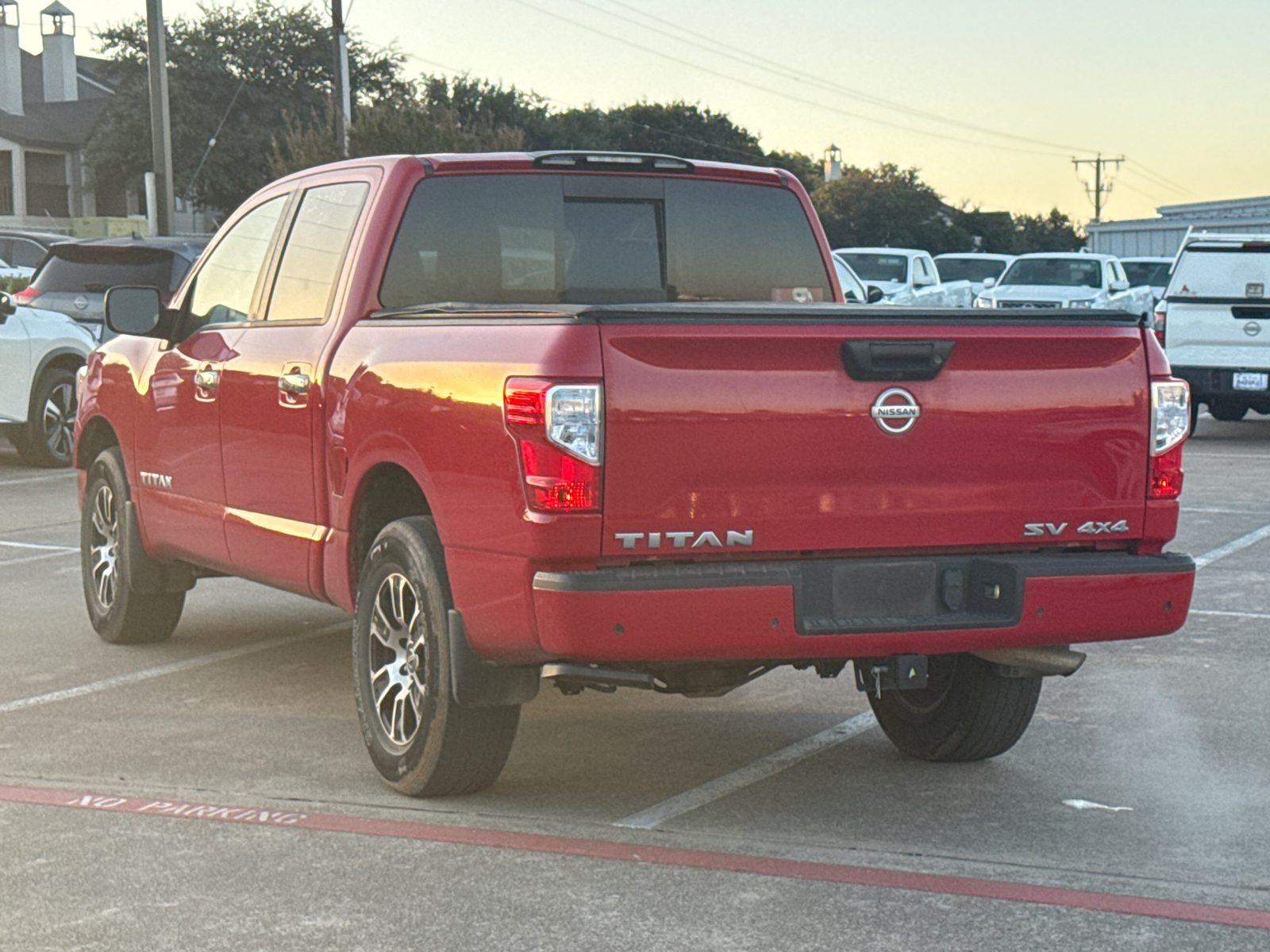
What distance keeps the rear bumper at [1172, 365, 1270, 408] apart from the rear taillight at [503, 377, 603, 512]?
14.7 m

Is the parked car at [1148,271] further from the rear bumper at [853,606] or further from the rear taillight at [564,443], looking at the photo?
the rear taillight at [564,443]

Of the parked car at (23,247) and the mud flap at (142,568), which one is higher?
the parked car at (23,247)

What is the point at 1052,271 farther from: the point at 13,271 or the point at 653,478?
the point at 653,478

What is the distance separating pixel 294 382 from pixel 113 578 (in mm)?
2269

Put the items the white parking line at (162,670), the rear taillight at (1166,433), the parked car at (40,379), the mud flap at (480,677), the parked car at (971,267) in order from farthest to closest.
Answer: the parked car at (971,267), the parked car at (40,379), the white parking line at (162,670), the rear taillight at (1166,433), the mud flap at (480,677)

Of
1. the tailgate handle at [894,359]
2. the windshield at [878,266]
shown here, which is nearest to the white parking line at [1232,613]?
the tailgate handle at [894,359]

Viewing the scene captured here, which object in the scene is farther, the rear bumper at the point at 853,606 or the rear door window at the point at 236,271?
the rear door window at the point at 236,271

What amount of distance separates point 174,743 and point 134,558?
164 centimetres

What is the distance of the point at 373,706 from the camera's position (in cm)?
589

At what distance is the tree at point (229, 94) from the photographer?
62.7 m

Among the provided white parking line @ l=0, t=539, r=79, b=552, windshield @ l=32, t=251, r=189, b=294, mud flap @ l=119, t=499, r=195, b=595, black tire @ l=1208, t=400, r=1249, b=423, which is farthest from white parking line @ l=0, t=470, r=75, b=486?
black tire @ l=1208, t=400, r=1249, b=423

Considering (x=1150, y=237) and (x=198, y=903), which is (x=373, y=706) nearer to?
(x=198, y=903)

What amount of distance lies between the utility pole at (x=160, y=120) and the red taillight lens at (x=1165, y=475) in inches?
808

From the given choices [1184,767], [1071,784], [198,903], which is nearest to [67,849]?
[198,903]
